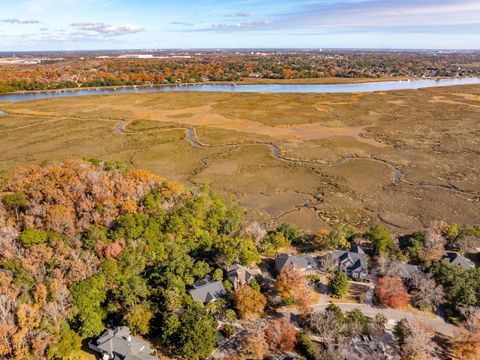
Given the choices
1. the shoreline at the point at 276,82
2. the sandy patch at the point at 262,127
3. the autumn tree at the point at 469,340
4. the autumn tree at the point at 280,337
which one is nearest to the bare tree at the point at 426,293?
the autumn tree at the point at 469,340

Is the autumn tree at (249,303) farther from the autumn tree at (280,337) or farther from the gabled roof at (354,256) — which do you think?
the gabled roof at (354,256)

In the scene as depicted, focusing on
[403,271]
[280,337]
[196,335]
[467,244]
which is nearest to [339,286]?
[403,271]

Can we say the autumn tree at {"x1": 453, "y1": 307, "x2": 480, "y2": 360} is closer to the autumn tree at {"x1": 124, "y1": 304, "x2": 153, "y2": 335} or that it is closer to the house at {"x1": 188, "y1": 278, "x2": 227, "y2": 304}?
the house at {"x1": 188, "y1": 278, "x2": 227, "y2": 304}

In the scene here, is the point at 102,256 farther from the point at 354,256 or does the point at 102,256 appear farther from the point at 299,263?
the point at 354,256

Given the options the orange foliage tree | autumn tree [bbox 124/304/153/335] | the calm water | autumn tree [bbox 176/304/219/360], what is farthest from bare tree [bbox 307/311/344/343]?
the calm water

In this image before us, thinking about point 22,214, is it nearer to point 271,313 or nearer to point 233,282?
point 233,282
